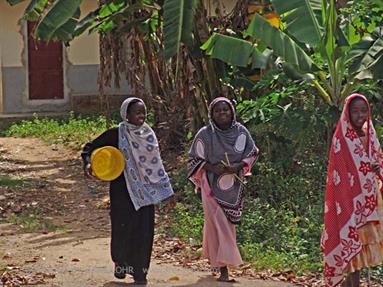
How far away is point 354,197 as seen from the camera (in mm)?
7387

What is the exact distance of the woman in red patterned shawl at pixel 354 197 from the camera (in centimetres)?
738

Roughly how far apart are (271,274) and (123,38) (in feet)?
21.4

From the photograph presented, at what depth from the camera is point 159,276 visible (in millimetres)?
8516

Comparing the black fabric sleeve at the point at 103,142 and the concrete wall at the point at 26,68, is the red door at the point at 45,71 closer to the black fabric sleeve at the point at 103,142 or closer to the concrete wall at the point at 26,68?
the concrete wall at the point at 26,68

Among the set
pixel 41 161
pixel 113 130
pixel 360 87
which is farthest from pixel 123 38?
pixel 113 130

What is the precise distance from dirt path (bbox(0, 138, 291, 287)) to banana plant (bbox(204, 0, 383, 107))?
221 cm

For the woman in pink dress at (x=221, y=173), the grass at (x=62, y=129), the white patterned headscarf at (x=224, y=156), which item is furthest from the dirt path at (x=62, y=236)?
the grass at (x=62, y=129)

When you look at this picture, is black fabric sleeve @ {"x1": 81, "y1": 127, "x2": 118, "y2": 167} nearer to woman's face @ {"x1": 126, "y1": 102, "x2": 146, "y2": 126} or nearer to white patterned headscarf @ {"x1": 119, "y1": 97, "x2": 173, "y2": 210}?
white patterned headscarf @ {"x1": 119, "y1": 97, "x2": 173, "y2": 210}

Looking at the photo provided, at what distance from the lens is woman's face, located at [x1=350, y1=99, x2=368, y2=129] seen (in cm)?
734

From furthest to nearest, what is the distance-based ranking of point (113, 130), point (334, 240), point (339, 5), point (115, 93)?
point (115, 93), point (339, 5), point (113, 130), point (334, 240)

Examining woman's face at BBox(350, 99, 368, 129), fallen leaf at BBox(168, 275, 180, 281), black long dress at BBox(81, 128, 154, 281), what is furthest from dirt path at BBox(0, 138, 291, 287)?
woman's face at BBox(350, 99, 368, 129)

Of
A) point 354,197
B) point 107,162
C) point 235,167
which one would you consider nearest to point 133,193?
point 107,162

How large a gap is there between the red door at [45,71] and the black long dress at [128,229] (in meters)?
12.1

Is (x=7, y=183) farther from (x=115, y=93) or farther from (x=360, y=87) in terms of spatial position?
(x=115, y=93)
